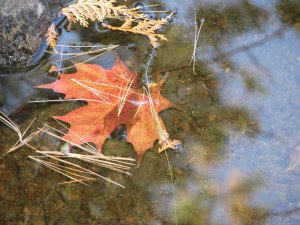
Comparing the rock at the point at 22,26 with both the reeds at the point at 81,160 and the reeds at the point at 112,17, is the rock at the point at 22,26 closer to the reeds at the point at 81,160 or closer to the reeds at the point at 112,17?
the reeds at the point at 112,17

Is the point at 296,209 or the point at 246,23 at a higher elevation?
the point at 246,23

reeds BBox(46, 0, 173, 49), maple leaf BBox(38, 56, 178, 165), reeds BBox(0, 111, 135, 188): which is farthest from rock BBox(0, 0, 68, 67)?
reeds BBox(0, 111, 135, 188)

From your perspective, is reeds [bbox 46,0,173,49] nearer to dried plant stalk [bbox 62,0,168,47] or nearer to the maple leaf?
dried plant stalk [bbox 62,0,168,47]

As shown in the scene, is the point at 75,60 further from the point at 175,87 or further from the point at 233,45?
the point at 233,45

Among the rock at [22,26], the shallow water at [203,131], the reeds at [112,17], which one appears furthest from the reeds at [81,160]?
the reeds at [112,17]

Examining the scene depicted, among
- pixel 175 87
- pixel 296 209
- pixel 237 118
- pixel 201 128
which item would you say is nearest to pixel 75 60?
pixel 175 87
